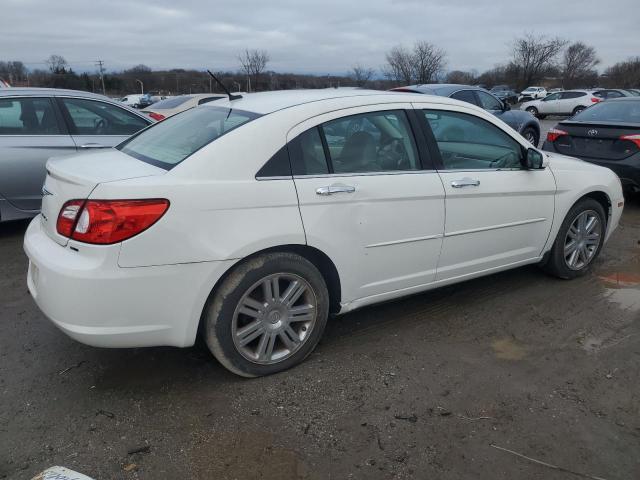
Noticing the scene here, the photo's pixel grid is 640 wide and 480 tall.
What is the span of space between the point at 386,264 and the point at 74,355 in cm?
201

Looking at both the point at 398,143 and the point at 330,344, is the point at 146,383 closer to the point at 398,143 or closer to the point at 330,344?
the point at 330,344

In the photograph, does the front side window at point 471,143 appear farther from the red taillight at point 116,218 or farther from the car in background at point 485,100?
the car in background at point 485,100

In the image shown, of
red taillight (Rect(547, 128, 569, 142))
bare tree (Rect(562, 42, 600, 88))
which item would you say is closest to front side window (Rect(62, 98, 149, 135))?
red taillight (Rect(547, 128, 569, 142))

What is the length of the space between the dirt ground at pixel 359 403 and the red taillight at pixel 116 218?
929 millimetres

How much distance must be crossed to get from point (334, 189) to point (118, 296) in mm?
1283

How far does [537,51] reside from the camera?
64688 millimetres

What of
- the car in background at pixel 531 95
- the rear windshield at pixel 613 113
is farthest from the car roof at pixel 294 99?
the car in background at pixel 531 95

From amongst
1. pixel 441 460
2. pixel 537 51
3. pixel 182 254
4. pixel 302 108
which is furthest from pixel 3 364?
pixel 537 51

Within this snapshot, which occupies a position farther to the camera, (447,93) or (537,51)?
(537,51)

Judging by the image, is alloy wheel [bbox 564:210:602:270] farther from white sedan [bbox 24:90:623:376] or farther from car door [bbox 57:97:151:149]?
car door [bbox 57:97:151:149]

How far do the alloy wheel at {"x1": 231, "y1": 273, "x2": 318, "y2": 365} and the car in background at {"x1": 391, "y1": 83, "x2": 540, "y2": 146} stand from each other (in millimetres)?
5923

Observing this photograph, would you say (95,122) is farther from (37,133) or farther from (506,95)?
(506,95)

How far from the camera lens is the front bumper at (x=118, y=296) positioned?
8.25 ft

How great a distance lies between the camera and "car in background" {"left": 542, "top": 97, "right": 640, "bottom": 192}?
6696 mm
